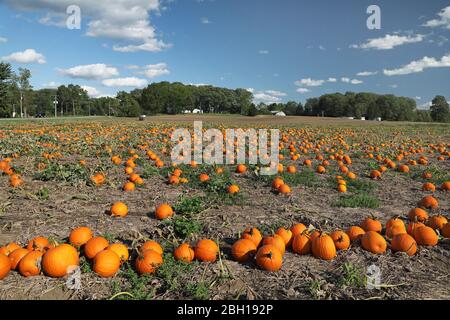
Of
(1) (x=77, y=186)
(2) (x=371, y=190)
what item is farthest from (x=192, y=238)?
(2) (x=371, y=190)

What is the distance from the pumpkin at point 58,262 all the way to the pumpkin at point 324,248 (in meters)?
2.75

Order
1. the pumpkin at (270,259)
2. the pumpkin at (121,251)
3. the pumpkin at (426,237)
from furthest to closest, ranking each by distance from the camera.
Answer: the pumpkin at (426,237)
the pumpkin at (121,251)
the pumpkin at (270,259)

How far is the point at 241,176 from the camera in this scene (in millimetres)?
8906

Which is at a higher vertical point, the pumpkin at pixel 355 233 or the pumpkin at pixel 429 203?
the pumpkin at pixel 429 203

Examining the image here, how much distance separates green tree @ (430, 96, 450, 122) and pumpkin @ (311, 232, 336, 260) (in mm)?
126337

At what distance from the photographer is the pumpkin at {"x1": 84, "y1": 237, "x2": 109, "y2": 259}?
4.09m

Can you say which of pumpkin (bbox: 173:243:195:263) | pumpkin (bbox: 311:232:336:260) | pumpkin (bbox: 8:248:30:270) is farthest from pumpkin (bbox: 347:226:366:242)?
pumpkin (bbox: 8:248:30:270)

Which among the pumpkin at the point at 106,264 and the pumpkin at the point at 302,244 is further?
the pumpkin at the point at 302,244

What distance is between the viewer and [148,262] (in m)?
3.85

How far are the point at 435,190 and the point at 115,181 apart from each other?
712 cm

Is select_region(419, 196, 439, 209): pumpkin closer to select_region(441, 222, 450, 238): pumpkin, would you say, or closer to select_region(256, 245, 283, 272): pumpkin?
select_region(441, 222, 450, 238): pumpkin

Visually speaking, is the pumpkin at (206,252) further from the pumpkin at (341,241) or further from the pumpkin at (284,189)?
the pumpkin at (284,189)

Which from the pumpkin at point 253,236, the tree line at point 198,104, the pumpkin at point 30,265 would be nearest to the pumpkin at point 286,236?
the pumpkin at point 253,236

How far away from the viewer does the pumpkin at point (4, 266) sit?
3668 millimetres
